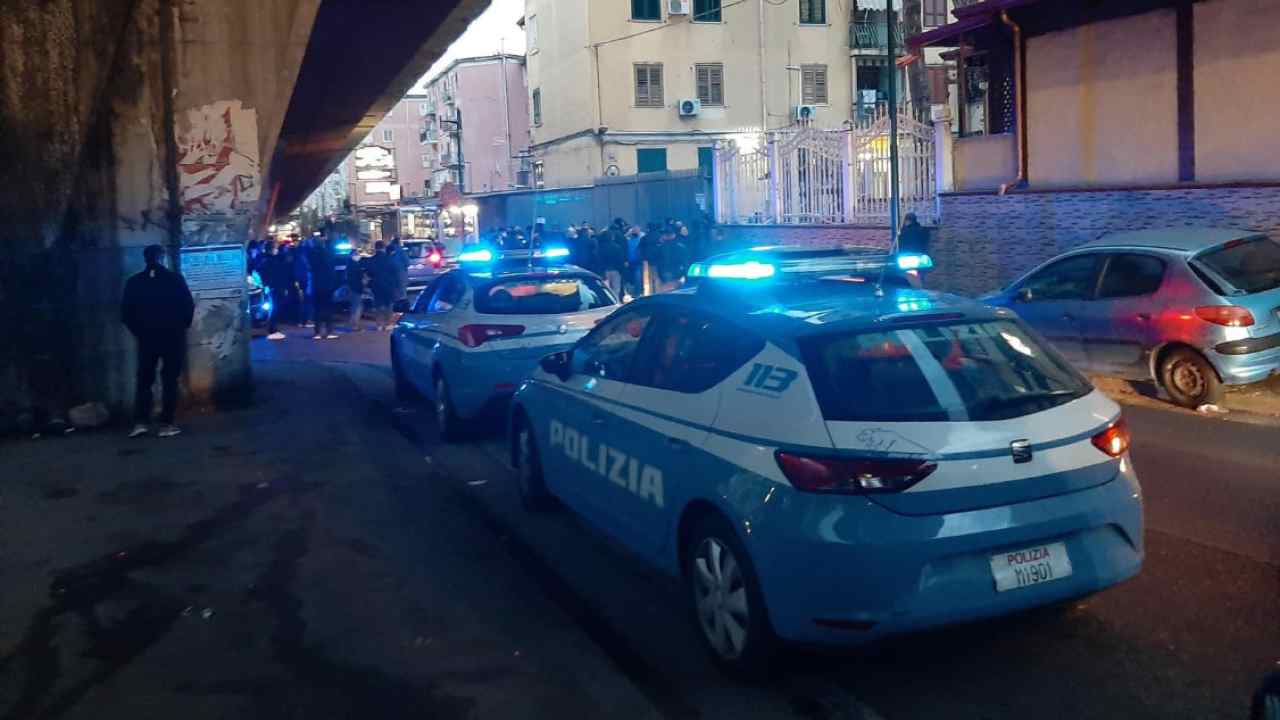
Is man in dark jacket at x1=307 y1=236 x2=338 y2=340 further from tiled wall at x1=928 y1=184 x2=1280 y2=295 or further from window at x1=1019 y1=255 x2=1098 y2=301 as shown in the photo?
window at x1=1019 y1=255 x2=1098 y2=301

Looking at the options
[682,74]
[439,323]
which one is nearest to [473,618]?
[439,323]

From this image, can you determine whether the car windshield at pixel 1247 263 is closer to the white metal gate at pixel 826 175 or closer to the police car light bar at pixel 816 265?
the police car light bar at pixel 816 265

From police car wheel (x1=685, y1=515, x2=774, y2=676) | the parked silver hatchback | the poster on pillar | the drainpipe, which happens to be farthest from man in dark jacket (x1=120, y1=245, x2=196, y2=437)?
the drainpipe

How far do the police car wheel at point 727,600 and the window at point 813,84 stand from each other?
38.2m

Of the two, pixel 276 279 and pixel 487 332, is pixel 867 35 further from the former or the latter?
pixel 487 332

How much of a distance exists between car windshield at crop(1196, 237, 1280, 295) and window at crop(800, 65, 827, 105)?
31.8 meters

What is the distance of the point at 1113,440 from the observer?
4887mm

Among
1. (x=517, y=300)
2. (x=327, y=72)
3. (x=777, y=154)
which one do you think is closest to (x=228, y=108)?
(x=517, y=300)

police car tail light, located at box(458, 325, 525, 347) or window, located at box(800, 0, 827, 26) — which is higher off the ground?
window, located at box(800, 0, 827, 26)

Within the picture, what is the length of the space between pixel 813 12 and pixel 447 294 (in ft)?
108

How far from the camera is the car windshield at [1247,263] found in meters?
10.4

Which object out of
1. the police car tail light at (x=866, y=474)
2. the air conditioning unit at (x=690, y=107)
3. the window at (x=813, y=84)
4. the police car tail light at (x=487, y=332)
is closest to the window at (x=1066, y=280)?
the police car tail light at (x=487, y=332)

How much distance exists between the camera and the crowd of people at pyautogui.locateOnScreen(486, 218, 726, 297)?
2227cm

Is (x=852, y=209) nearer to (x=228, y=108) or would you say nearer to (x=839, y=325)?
(x=228, y=108)
